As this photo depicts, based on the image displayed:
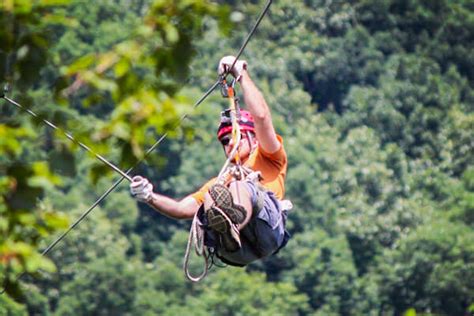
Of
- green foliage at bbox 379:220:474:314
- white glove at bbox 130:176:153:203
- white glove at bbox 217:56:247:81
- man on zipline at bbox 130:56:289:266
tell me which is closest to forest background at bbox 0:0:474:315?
green foliage at bbox 379:220:474:314

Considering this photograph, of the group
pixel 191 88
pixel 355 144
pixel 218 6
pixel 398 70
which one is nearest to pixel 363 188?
pixel 355 144

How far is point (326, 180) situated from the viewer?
4219 cm

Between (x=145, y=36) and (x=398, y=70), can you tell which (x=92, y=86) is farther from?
(x=398, y=70)

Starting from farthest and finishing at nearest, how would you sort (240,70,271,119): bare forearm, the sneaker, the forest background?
the forest background
(240,70,271,119): bare forearm
the sneaker

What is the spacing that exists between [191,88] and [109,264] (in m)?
10.3

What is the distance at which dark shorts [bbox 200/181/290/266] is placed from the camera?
290 inches

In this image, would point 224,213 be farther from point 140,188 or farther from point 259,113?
point 259,113

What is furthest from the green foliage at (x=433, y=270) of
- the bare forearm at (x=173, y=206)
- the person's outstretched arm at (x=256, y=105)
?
the person's outstretched arm at (x=256, y=105)

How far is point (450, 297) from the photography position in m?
37.0

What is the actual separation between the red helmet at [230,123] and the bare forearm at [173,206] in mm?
349

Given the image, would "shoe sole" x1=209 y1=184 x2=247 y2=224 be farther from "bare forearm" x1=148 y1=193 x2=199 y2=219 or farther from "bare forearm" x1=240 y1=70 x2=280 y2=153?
"bare forearm" x1=240 y1=70 x2=280 y2=153

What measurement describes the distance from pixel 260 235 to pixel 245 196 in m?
0.26

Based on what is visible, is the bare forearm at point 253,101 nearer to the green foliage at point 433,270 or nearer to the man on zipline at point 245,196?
the man on zipline at point 245,196

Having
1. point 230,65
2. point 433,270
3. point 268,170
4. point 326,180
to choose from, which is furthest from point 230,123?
point 326,180
